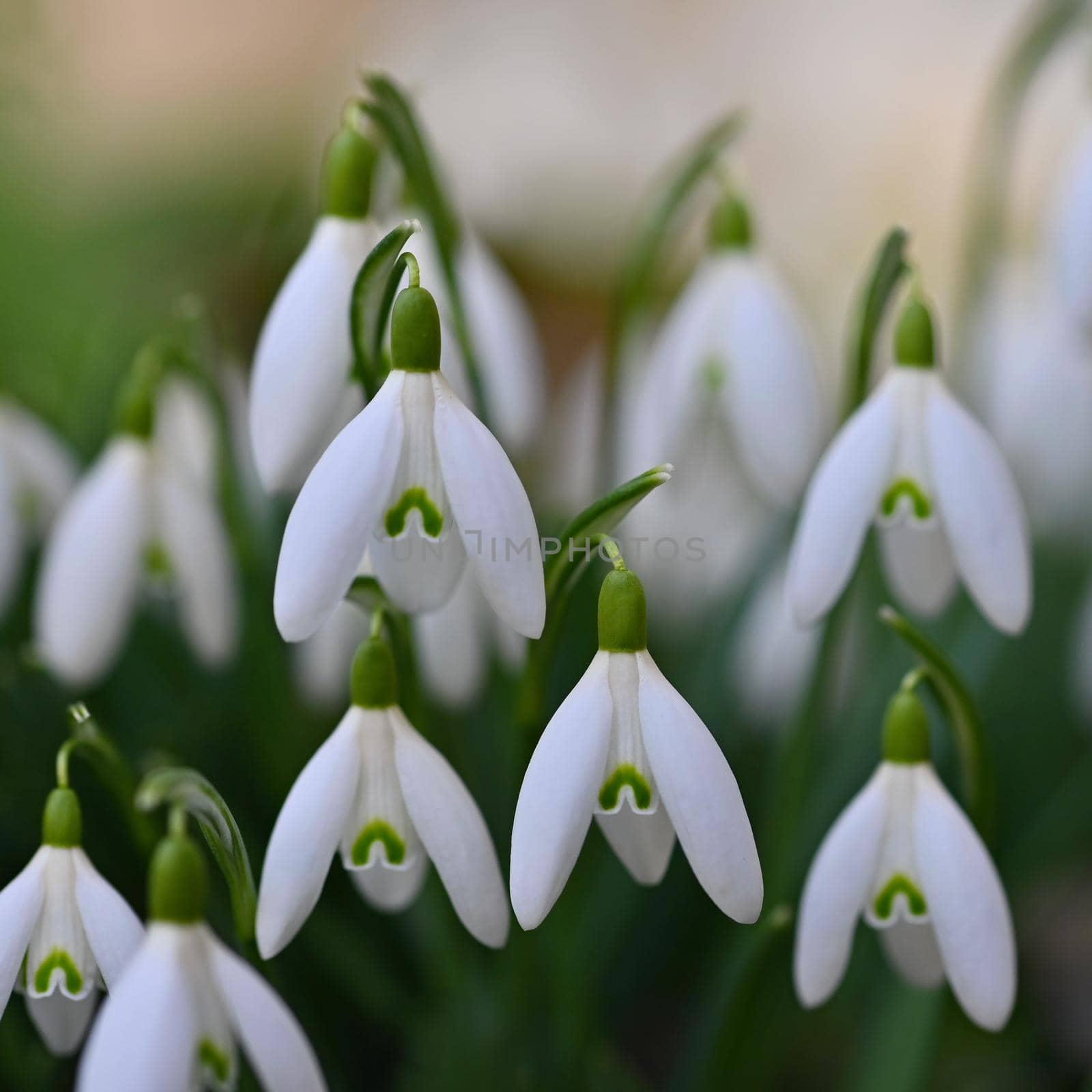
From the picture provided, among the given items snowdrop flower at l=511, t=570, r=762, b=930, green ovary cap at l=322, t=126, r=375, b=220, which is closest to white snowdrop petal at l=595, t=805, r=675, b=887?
snowdrop flower at l=511, t=570, r=762, b=930

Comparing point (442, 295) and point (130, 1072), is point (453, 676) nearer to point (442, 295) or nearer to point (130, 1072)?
point (442, 295)

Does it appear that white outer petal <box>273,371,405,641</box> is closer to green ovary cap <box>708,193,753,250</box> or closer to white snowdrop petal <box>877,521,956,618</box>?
white snowdrop petal <box>877,521,956,618</box>

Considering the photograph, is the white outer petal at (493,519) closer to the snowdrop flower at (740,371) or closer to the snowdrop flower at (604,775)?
the snowdrop flower at (604,775)

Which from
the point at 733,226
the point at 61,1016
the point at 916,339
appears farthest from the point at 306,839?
the point at 733,226

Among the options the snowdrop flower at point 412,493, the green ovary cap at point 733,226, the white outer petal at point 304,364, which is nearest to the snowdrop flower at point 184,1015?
the snowdrop flower at point 412,493

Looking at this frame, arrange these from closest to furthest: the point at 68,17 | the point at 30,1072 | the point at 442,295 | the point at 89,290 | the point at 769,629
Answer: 1. the point at 30,1072
2. the point at 442,295
3. the point at 769,629
4. the point at 68,17
5. the point at 89,290

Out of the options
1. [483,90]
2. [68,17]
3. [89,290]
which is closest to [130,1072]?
[68,17]

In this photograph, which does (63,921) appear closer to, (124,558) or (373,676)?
(373,676)
